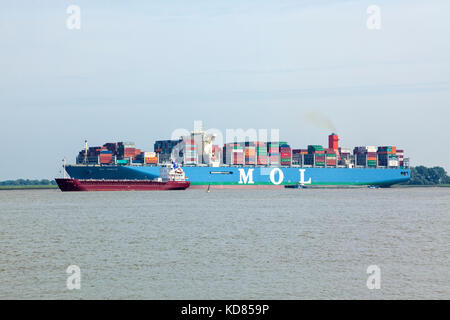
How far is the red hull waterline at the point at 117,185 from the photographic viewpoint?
303 ft

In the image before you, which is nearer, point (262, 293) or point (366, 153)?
point (262, 293)

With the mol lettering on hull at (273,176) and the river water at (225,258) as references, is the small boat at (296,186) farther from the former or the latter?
the river water at (225,258)

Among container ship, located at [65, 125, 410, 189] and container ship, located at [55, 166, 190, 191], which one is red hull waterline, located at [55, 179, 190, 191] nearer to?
container ship, located at [55, 166, 190, 191]

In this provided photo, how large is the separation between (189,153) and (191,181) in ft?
18.9

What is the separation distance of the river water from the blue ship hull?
182 ft

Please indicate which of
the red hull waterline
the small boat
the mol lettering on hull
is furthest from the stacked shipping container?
the red hull waterline

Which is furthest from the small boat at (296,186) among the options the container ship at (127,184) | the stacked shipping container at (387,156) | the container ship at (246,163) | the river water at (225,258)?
the river water at (225,258)

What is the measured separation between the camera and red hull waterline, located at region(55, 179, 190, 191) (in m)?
92.5

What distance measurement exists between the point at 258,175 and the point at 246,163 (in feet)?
10.2

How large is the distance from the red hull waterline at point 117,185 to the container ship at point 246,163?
A: 9.44 feet

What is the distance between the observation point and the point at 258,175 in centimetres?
11175

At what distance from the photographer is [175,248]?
88.2ft
